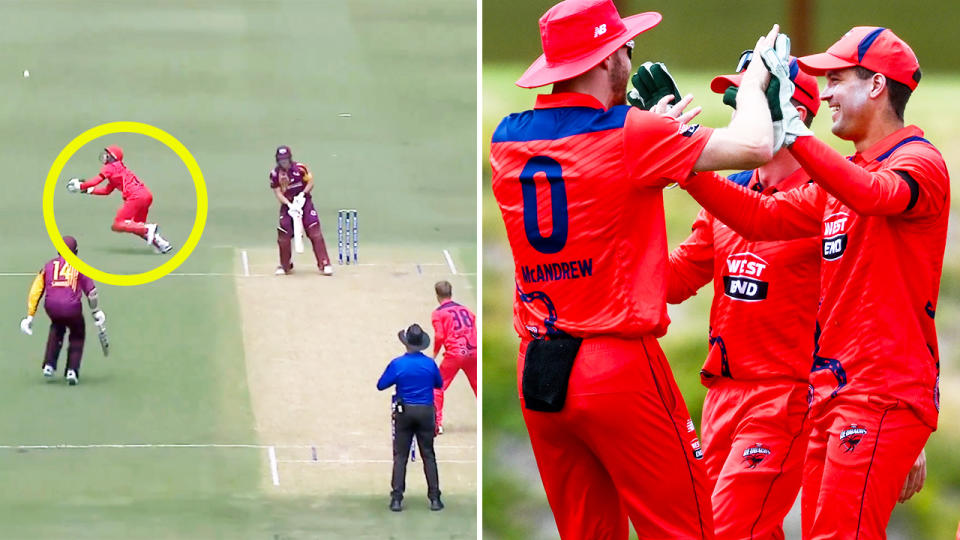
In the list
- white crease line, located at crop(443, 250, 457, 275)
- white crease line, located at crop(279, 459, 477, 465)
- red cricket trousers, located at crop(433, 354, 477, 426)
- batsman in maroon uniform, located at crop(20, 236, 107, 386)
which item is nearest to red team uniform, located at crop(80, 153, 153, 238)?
batsman in maroon uniform, located at crop(20, 236, 107, 386)

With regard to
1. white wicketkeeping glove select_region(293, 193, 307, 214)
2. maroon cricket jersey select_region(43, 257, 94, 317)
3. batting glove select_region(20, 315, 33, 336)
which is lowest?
batting glove select_region(20, 315, 33, 336)

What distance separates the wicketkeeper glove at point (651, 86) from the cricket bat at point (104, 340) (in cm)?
701

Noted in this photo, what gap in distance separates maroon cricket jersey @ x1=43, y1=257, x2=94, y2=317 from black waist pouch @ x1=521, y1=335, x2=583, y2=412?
7160mm

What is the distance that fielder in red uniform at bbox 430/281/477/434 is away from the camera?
10.7 metres

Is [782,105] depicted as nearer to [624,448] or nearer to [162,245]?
[624,448]

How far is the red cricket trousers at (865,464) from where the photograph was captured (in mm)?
4883

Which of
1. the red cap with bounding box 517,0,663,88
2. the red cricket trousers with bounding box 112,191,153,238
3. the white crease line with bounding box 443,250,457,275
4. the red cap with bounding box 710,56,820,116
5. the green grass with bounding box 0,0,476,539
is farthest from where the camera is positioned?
the red cricket trousers with bounding box 112,191,153,238

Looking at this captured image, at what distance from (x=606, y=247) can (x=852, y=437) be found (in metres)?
0.94

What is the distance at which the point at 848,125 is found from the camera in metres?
5.14

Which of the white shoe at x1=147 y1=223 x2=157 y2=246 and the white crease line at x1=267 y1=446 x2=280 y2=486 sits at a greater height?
the white shoe at x1=147 y1=223 x2=157 y2=246

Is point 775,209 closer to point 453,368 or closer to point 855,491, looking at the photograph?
point 855,491

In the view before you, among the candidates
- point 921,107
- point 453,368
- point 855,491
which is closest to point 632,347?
point 855,491

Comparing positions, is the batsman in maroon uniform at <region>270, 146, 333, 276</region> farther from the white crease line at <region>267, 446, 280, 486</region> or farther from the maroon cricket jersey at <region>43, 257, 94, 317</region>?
the maroon cricket jersey at <region>43, 257, 94, 317</region>

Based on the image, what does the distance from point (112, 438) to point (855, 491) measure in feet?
24.0
